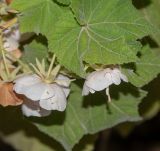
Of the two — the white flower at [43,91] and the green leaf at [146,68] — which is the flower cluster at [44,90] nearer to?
the white flower at [43,91]

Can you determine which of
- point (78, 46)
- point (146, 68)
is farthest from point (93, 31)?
point (146, 68)

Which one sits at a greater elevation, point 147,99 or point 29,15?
point 29,15

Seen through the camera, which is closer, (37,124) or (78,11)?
(78,11)

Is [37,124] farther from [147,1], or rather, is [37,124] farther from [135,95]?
[147,1]

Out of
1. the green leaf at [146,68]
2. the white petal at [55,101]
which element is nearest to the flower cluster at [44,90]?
the white petal at [55,101]

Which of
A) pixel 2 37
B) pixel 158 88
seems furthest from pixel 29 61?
pixel 158 88

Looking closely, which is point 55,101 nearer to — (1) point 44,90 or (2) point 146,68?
(1) point 44,90
